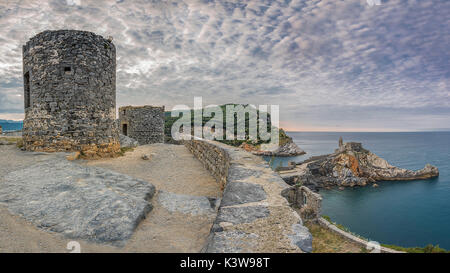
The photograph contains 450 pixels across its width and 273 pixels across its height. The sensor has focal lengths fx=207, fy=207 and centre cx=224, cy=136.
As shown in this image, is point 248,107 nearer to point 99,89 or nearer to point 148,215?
point 99,89

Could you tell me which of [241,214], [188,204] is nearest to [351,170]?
[188,204]

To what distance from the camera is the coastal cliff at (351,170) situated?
45.6m

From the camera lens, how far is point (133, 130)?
799 inches

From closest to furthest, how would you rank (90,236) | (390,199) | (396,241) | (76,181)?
(90,236), (76,181), (396,241), (390,199)

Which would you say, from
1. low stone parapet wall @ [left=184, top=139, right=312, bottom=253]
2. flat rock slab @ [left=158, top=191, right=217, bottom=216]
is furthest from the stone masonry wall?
low stone parapet wall @ [left=184, top=139, right=312, bottom=253]

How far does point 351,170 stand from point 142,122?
46.6 m

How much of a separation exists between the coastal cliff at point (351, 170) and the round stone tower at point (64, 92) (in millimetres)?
39650

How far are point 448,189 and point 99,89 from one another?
217 feet

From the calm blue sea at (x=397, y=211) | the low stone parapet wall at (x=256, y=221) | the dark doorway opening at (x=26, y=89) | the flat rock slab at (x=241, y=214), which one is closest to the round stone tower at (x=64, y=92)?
the dark doorway opening at (x=26, y=89)

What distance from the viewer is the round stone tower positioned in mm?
8211

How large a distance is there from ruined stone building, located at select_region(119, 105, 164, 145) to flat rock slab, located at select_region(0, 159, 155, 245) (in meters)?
15.1

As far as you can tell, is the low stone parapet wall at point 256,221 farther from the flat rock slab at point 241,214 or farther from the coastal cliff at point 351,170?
the coastal cliff at point 351,170

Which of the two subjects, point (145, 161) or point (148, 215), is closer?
point (148, 215)
